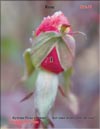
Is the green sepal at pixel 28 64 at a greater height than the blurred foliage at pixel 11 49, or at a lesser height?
lesser

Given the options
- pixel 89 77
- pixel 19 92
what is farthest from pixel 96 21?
pixel 19 92

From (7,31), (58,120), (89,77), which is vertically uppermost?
(7,31)

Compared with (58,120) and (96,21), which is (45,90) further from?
(96,21)

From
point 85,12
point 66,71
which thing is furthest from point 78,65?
point 85,12

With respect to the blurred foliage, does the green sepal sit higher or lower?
lower

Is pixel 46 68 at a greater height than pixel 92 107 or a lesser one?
greater

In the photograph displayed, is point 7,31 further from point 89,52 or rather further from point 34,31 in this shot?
point 89,52
